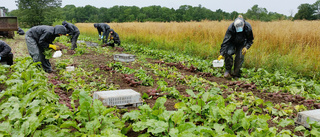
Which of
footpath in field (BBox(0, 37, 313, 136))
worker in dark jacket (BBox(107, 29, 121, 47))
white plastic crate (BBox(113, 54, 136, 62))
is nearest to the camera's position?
footpath in field (BBox(0, 37, 313, 136))

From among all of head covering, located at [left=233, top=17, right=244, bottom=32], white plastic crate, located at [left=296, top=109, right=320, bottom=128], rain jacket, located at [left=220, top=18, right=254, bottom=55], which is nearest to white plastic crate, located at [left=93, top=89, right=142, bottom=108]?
white plastic crate, located at [left=296, top=109, right=320, bottom=128]

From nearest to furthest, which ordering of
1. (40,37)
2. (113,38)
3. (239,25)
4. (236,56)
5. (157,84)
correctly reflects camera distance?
1. (157,84)
2. (239,25)
3. (40,37)
4. (236,56)
5. (113,38)

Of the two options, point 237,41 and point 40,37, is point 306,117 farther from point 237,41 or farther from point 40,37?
point 40,37

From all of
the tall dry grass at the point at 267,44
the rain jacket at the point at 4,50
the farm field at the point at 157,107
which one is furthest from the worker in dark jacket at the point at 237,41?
the rain jacket at the point at 4,50

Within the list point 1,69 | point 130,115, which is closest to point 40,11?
point 1,69

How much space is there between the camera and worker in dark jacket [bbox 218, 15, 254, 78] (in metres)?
5.48

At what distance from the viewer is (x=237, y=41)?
5699 mm

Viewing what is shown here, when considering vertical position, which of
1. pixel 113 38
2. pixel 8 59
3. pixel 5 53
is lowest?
pixel 8 59

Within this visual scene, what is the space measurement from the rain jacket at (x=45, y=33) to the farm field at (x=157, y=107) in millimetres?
863

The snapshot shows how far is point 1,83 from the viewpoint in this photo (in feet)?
14.1

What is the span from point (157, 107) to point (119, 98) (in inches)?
30.5

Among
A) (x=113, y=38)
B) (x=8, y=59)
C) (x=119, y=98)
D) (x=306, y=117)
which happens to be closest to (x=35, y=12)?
(x=113, y=38)

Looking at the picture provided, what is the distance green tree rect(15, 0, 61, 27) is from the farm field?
3752 cm

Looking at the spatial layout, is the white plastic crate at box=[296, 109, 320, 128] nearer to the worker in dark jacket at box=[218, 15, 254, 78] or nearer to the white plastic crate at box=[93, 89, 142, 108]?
the white plastic crate at box=[93, 89, 142, 108]
